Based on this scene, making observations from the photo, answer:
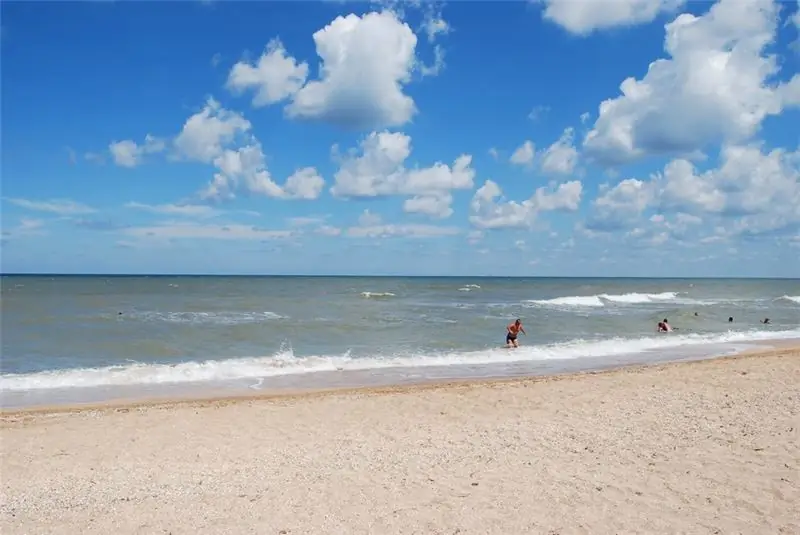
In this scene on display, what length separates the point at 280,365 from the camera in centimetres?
1767

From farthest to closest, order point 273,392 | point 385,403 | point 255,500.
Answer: point 273,392, point 385,403, point 255,500

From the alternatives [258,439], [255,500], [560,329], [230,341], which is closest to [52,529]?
[255,500]

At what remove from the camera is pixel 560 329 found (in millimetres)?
28719

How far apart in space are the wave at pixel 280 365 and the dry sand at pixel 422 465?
3.88m

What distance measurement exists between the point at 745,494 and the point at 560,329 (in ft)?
74.7

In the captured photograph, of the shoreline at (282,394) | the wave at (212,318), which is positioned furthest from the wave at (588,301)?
the shoreline at (282,394)

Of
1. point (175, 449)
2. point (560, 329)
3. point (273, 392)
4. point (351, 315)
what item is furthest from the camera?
point (351, 315)

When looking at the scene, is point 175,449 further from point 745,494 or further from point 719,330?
point 719,330

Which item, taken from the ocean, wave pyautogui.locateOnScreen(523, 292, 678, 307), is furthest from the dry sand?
wave pyautogui.locateOnScreen(523, 292, 678, 307)

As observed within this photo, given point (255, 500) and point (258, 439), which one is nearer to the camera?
point (255, 500)

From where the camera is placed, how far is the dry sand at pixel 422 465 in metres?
5.98

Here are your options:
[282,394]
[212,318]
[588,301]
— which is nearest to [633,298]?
[588,301]

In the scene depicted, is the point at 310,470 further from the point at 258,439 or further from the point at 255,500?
the point at 258,439

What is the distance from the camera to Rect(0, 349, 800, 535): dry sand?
5.98 meters
